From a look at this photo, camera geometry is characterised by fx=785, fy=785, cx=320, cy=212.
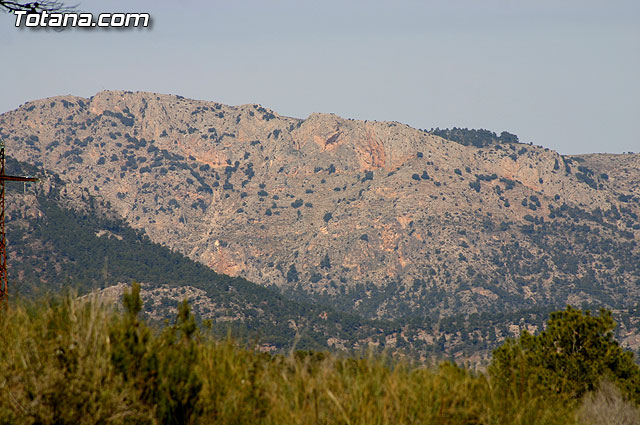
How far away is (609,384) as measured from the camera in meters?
27.2

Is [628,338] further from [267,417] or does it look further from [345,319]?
[267,417]

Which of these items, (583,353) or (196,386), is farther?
(583,353)

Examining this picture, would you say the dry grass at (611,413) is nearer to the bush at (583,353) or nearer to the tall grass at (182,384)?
the bush at (583,353)

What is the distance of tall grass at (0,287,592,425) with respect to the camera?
930cm

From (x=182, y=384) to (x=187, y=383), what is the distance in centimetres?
18

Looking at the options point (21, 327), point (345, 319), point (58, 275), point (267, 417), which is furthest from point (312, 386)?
point (345, 319)

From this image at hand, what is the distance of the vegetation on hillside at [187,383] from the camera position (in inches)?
367

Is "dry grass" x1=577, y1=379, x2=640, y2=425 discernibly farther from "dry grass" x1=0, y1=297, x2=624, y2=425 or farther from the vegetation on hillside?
→ "dry grass" x1=0, y1=297, x2=624, y2=425

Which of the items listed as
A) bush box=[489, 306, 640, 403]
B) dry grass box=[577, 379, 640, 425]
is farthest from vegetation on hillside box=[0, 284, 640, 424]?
bush box=[489, 306, 640, 403]

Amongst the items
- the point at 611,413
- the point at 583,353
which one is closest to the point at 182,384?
the point at 611,413

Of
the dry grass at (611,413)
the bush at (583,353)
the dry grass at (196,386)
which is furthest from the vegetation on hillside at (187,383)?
the bush at (583,353)

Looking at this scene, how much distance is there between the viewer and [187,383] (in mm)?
9891

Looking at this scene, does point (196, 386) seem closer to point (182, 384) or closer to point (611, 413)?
point (182, 384)

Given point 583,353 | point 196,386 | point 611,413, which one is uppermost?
point 196,386
